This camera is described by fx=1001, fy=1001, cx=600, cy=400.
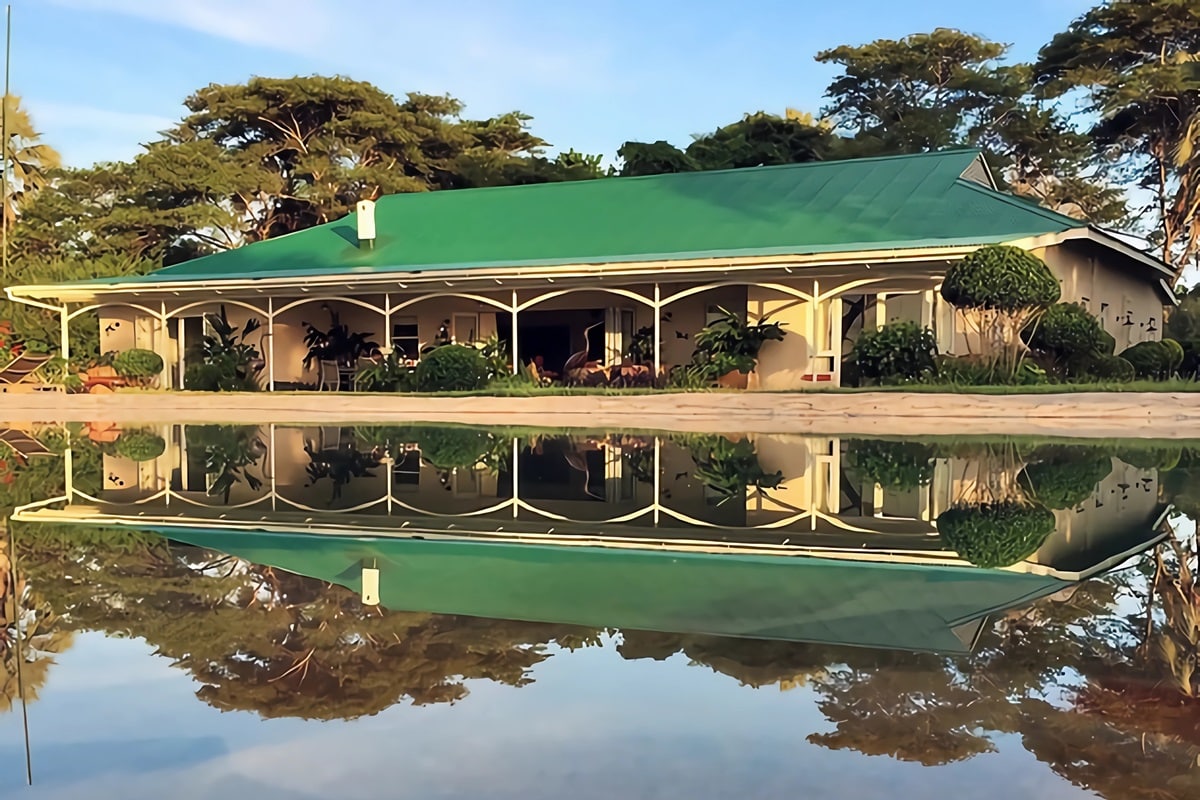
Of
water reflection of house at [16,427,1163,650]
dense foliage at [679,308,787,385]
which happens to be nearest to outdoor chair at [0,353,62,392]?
dense foliage at [679,308,787,385]

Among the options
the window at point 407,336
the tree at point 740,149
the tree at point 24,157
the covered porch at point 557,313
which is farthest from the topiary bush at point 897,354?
the tree at point 24,157

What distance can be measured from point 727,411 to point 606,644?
40.7ft

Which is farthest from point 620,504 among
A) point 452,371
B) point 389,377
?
point 389,377

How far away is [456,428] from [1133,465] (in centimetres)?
943

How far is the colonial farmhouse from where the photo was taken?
18.3m

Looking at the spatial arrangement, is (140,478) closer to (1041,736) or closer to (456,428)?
(456,428)

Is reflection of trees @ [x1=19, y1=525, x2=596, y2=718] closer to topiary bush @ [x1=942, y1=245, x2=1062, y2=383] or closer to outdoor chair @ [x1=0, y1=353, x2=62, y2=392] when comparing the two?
topiary bush @ [x1=942, y1=245, x2=1062, y2=383]

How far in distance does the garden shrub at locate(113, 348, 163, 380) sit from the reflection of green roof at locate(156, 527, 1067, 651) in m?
18.1

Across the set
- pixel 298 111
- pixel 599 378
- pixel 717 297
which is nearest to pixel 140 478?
pixel 599 378

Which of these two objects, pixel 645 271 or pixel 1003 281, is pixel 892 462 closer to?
pixel 1003 281

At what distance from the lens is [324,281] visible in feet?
68.5

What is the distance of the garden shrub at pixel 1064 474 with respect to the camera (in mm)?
7441

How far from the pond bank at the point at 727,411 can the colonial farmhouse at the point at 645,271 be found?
237 cm

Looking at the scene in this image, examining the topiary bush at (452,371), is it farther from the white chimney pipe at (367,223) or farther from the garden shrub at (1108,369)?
the garden shrub at (1108,369)
